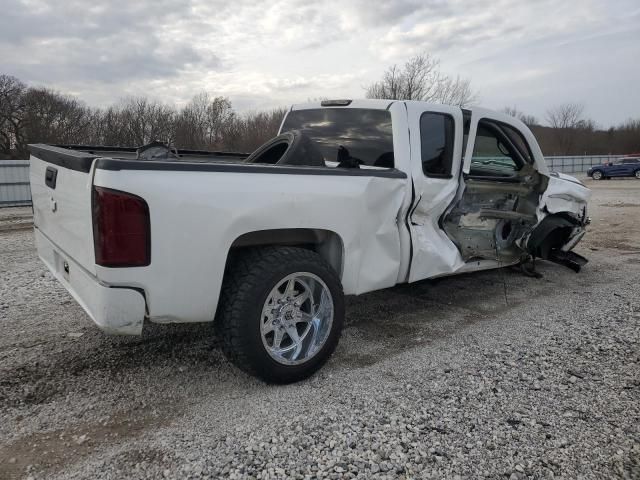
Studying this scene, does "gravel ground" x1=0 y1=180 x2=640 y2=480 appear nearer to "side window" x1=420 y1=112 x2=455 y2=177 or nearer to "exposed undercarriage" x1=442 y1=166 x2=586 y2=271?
"exposed undercarriage" x1=442 y1=166 x2=586 y2=271

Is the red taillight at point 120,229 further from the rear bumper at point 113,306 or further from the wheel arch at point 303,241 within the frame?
the wheel arch at point 303,241

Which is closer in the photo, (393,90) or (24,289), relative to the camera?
(24,289)

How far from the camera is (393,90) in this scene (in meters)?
33.0

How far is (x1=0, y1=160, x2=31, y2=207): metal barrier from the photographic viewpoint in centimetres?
1434

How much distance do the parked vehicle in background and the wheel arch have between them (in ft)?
117

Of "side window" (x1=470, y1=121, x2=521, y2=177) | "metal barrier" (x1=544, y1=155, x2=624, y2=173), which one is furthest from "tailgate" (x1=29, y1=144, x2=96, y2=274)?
"metal barrier" (x1=544, y1=155, x2=624, y2=173)

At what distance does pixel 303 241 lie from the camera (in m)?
3.32

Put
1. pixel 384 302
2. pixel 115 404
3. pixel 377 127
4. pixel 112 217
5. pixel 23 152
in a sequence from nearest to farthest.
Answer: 1. pixel 112 217
2. pixel 115 404
3. pixel 377 127
4. pixel 384 302
5. pixel 23 152

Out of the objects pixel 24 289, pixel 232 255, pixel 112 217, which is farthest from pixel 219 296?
pixel 24 289

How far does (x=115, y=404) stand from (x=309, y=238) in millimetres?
1601

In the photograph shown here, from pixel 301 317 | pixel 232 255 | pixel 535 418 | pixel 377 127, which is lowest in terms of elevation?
pixel 535 418

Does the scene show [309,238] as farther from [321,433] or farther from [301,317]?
[321,433]

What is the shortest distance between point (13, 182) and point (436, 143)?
1448 centimetres

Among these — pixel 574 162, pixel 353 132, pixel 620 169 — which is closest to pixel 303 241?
pixel 353 132
